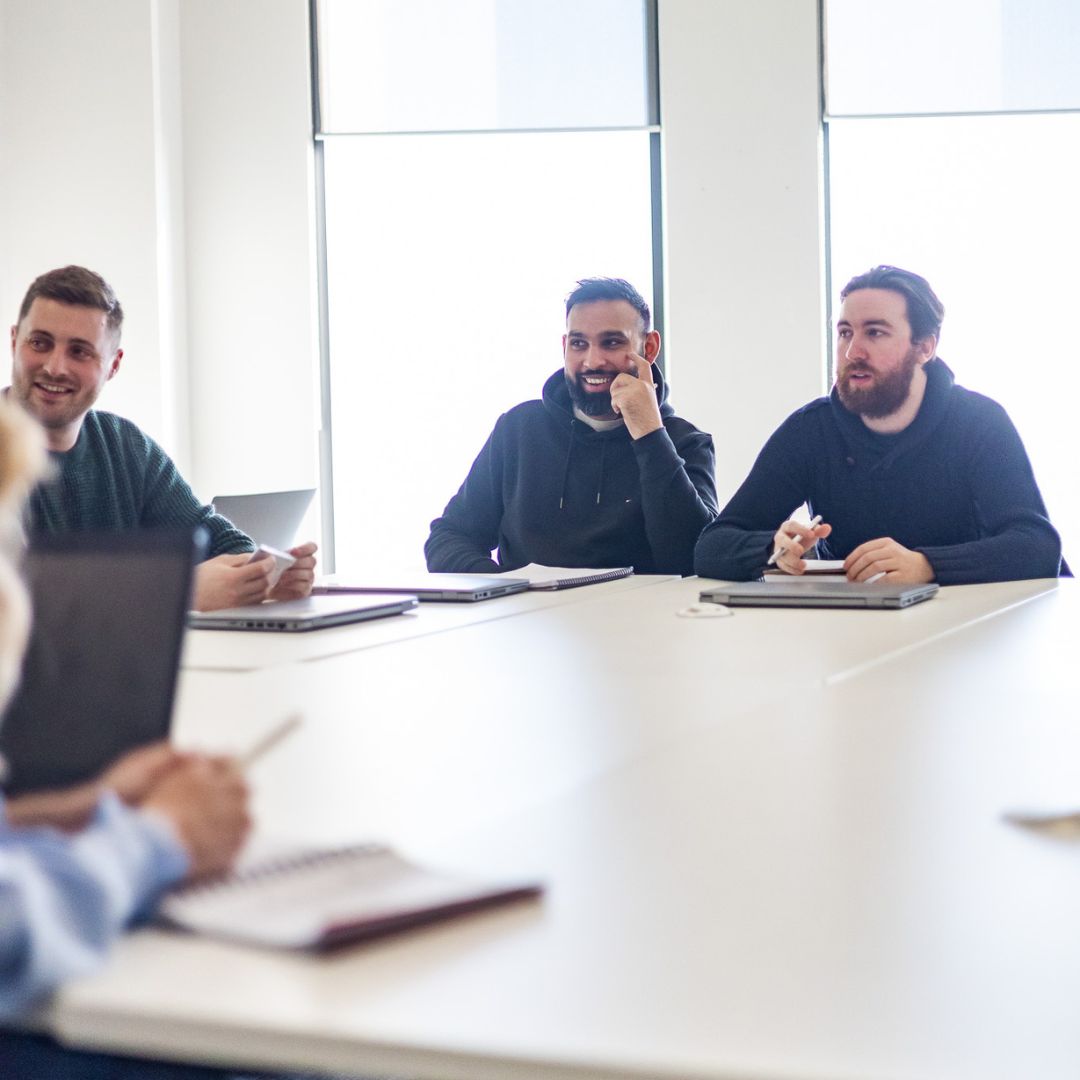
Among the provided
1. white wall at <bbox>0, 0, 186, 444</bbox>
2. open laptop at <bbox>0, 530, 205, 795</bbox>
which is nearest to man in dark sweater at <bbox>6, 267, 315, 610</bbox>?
open laptop at <bbox>0, 530, 205, 795</bbox>

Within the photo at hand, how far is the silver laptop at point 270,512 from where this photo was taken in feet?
15.4

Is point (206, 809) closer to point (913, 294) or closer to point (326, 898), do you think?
point (326, 898)

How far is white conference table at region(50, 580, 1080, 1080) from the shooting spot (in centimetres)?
65

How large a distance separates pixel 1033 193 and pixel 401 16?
2.49 m

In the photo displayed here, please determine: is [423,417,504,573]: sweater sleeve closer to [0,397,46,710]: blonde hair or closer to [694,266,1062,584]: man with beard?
[694,266,1062,584]: man with beard

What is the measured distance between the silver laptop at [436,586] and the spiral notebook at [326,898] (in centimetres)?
180

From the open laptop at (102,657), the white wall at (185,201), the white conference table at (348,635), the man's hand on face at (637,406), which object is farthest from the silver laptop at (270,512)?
the open laptop at (102,657)

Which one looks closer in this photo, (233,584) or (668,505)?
(233,584)

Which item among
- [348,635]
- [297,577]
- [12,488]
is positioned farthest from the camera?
[297,577]

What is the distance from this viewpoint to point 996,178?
5.12 metres

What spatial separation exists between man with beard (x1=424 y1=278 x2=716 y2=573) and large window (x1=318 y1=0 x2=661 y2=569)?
186cm

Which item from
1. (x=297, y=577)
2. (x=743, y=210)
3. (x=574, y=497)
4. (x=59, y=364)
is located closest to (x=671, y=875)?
(x=297, y=577)

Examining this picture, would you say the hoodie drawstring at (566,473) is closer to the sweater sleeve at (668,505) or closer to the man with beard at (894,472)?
the sweater sleeve at (668,505)

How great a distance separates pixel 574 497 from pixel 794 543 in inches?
32.0
